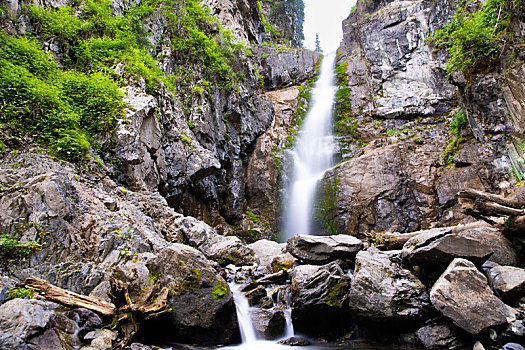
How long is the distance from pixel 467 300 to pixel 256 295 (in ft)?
14.1

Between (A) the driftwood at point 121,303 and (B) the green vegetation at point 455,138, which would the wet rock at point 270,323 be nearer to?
(A) the driftwood at point 121,303

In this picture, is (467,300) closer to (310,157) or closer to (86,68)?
(86,68)

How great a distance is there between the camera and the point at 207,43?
1733cm

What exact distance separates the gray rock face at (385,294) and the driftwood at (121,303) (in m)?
3.67

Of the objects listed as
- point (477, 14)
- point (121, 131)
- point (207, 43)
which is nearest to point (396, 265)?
point (121, 131)

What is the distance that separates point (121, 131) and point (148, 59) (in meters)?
4.99

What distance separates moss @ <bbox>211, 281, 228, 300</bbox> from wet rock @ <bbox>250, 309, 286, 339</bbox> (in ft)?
4.40

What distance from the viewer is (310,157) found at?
67.4ft

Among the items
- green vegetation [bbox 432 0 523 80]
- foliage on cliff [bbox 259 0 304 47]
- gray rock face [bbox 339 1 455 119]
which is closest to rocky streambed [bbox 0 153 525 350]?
green vegetation [bbox 432 0 523 80]

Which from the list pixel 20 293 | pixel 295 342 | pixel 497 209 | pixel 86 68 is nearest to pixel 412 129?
pixel 497 209

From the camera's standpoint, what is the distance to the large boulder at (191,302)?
5.00 meters

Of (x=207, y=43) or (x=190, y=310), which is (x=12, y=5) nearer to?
(x=207, y=43)

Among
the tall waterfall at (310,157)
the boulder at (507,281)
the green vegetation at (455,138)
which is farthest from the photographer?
the tall waterfall at (310,157)

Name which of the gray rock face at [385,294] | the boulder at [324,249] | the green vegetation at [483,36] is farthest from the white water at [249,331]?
the green vegetation at [483,36]
